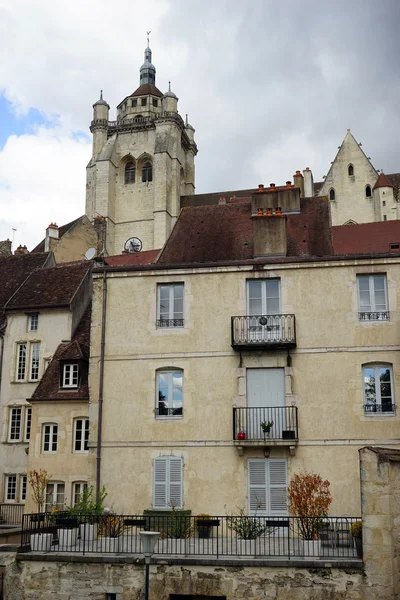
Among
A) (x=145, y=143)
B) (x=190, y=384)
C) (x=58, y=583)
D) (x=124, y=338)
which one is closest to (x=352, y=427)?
(x=190, y=384)

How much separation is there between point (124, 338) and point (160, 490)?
188 inches

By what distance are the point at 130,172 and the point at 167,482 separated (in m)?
61.7

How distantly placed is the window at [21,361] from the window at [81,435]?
5326 millimetres

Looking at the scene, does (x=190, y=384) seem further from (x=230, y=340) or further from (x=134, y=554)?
(x=134, y=554)

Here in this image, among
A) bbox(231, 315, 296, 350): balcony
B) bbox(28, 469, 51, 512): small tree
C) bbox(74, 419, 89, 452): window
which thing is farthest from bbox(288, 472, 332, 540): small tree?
bbox(28, 469, 51, 512): small tree

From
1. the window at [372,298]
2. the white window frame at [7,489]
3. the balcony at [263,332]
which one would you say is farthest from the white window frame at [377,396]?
the white window frame at [7,489]

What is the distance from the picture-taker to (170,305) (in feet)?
75.0

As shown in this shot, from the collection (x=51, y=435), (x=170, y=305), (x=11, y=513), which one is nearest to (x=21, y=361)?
(x=51, y=435)

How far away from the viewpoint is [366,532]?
15.9 meters

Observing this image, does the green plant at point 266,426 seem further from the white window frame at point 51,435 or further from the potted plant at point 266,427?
the white window frame at point 51,435

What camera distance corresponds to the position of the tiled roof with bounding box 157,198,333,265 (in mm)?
25125

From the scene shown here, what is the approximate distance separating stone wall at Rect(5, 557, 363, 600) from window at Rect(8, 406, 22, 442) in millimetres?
13716

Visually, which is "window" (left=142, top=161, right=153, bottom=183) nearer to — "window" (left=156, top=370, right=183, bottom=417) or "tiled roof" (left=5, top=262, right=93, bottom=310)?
"tiled roof" (left=5, top=262, right=93, bottom=310)

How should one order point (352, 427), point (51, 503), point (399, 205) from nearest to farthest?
point (352, 427)
point (51, 503)
point (399, 205)
